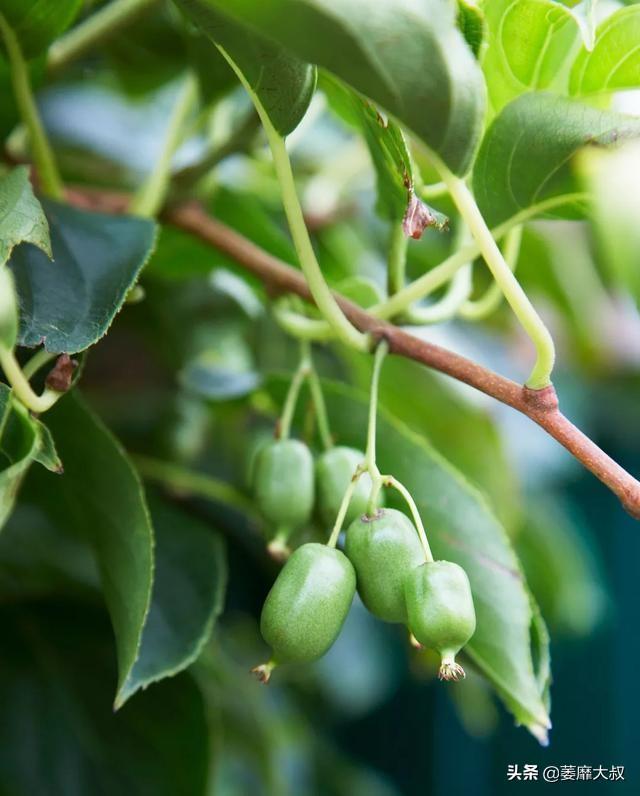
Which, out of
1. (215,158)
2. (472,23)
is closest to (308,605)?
(472,23)

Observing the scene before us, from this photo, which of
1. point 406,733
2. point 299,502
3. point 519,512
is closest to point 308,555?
point 299,502

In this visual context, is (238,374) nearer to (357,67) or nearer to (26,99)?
(26,99)

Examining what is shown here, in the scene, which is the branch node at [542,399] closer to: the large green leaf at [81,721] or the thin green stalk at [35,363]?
the thin green stalk at [35,363]

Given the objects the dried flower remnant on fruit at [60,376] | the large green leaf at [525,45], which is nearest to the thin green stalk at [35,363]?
the dried flower remnant on fruit at [60,376]

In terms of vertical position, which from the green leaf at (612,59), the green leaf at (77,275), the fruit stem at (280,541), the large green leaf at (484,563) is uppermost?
the green leaf at (612,59)

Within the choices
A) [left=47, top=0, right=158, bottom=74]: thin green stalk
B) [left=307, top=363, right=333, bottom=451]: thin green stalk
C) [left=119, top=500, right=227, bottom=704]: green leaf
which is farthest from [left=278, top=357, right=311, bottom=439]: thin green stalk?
[left=47, top=0, right=158, bottom=74]: thin green stalk

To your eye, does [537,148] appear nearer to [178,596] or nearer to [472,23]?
[472,23]
